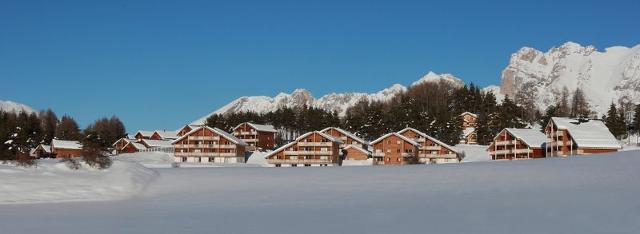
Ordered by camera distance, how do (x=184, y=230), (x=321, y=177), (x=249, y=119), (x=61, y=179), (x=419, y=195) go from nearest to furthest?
1. (x=184, y=230)
2. (x=419, y=195)
3. (x=61, y=179)
4. (x=321, y=177)
5. (x=249, y=119)

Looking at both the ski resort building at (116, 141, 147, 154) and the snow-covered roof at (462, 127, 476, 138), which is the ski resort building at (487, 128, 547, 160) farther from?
the ski resort building at (116, 141, 147, 154)

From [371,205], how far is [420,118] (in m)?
95.8

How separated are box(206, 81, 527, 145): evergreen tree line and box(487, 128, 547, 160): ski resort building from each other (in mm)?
13323

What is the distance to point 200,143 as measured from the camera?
11794cm

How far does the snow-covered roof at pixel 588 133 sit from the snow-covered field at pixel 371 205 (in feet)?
169

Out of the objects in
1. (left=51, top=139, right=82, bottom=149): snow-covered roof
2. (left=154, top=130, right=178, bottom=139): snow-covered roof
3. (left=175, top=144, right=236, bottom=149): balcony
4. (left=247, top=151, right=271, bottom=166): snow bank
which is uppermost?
(left=154, top=130, right=178, bottom=139): snow-covered roof

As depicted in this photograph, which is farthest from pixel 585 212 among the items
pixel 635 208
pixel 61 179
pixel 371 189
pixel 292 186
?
pixel 61 179

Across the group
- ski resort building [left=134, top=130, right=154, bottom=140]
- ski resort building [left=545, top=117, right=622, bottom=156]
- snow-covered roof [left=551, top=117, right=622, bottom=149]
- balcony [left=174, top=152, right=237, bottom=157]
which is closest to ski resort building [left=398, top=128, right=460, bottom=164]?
ski resort building [left=545, top=117, right=622, bottom=156]

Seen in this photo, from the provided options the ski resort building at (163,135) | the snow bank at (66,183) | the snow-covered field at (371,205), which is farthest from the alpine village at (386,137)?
the snow-covered field at (371,205)

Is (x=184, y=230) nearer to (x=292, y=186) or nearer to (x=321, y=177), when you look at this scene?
(x=292, y=186)

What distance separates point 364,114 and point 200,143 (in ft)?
106

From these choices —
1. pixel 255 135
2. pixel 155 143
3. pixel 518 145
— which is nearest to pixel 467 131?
pixel 518 145

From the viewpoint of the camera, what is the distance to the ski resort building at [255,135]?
131 meters

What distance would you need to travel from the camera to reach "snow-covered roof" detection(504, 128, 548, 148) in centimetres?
10200
